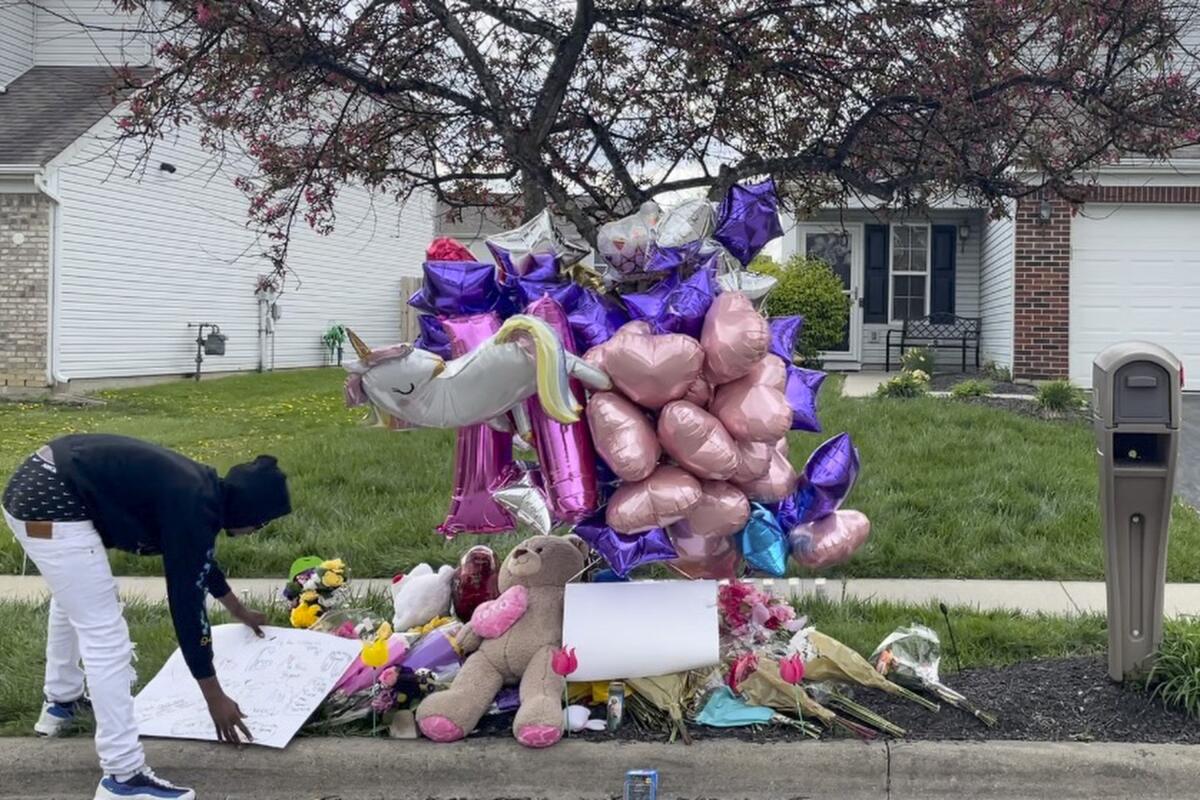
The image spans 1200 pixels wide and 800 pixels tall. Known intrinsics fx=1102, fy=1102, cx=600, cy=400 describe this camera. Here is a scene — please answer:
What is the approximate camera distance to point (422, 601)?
4.95 m

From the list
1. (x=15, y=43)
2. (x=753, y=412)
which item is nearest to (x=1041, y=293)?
(x=753, y=412)

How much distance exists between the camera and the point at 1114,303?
1432cm

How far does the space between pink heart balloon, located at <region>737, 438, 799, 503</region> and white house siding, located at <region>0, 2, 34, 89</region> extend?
18.6 meters

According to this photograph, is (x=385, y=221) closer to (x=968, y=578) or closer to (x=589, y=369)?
(x=968, y=578)

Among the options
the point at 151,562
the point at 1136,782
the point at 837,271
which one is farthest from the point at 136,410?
the point at 1136,782

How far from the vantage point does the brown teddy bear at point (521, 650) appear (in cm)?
409

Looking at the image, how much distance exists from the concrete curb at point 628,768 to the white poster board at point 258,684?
3.4 inches

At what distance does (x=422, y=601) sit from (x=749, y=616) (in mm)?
1457

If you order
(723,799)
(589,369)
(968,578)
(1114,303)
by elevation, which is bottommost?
(723,799)

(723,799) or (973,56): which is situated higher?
(973,56)

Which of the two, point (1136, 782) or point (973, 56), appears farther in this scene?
point (973, 56)

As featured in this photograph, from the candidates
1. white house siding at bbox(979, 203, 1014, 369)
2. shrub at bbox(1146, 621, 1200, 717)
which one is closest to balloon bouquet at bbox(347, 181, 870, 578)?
shrub at bbox(1146, 621, 1200, 717)

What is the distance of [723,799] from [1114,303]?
1239cm

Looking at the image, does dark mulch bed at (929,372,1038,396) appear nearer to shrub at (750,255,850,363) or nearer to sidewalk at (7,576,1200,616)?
shrub at (750,255,850,363)
